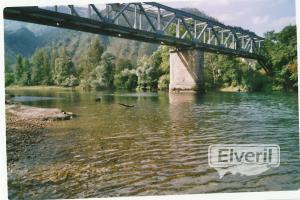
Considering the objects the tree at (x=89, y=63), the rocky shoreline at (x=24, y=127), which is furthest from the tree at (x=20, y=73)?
the tree at (x=89, y=63)

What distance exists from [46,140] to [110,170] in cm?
333

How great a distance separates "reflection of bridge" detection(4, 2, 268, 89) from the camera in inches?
755

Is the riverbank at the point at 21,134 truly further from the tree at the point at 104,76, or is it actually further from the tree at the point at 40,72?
the tree at the point at 104,76

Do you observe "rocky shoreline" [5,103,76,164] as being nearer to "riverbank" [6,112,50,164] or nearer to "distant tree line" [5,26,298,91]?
"riverbank" [6,112,50,164]

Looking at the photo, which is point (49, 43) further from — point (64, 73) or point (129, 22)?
point (129, 22)

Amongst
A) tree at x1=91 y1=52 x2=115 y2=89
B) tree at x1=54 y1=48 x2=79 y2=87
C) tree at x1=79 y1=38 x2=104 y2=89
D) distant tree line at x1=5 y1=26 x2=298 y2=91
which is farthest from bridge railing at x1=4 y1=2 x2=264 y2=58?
tree at x1=79 y1=38 x2=104 y2=89

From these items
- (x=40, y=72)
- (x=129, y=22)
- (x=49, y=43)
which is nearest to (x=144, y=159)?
(x=129, y=22)

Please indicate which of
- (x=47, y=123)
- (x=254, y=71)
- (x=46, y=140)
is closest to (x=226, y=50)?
(x=254, y=71)

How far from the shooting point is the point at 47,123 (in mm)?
12883

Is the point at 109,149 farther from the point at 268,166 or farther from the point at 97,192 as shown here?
the point at 268,166

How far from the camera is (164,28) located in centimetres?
2639

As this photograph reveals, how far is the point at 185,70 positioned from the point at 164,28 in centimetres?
715

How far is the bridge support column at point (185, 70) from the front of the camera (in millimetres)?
32700

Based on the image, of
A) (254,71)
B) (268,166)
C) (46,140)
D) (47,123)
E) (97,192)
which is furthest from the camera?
(254,71)
